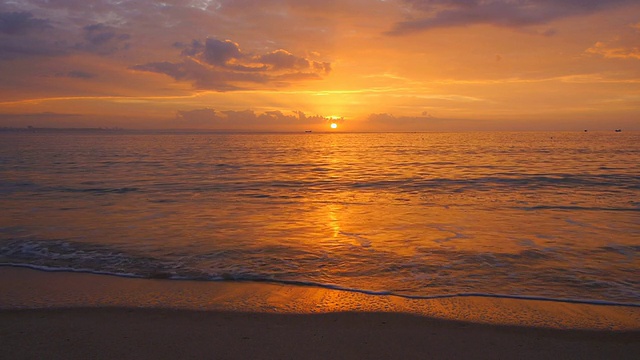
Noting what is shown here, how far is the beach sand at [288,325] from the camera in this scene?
4766mm

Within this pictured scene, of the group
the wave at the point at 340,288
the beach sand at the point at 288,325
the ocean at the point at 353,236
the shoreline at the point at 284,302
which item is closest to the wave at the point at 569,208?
the ocean at the point at 353,236

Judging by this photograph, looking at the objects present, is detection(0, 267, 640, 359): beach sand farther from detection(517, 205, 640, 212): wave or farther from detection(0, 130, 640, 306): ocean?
detection(517, 205, 640, 212): wave

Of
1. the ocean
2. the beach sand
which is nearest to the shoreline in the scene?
the beach sand

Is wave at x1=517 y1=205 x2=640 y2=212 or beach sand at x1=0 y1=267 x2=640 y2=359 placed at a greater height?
beach sand at x1=0 y1=267 x2=640 y2=359

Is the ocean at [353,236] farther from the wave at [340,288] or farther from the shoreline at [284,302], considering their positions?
the shoreline at [284,302]

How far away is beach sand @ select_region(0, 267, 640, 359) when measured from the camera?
15.6 feet

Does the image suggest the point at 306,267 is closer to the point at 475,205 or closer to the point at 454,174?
the point at 475,205

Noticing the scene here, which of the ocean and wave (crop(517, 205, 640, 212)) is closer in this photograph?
the ocean

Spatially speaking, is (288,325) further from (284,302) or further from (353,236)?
(353,236)

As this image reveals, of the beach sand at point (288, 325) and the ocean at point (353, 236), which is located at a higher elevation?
the beach sand at point (288, 325)

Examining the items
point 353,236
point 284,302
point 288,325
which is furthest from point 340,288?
point 353,236

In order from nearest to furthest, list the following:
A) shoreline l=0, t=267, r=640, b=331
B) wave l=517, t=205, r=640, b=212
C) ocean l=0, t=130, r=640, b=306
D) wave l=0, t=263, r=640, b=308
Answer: shoreline l=0, t=267, r=640, b=331 < wave l=0, t=263, r=640, b=308 < ocean l=0, t=130, r=640, b=306 < wave l=517, t=205, r=640, b=212

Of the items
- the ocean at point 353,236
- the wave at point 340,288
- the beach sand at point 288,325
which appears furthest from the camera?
the ocean at point 353,236

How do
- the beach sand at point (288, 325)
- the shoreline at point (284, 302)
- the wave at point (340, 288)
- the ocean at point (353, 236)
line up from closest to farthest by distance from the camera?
the beach sand at point (288, 325) → the shoreline at point (284, 302) → the wave at point (340, 288) → the ocean at point (353, 236)
